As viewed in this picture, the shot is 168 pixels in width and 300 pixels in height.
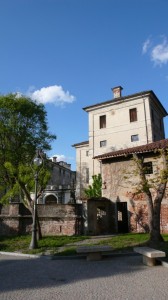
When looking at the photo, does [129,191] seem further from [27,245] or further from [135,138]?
[135,138]

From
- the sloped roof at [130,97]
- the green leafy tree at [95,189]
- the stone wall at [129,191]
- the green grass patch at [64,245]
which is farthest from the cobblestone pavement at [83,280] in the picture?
the sloped roof at [130,97]

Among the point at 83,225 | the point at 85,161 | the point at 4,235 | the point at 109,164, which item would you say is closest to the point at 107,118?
the point at 85,161

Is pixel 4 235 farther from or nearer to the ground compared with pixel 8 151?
nearer to the ground

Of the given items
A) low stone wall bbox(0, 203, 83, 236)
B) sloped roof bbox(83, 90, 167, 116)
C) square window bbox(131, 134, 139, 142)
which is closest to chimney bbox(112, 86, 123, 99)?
sloped roof bbox(83, 90, 167, 116)

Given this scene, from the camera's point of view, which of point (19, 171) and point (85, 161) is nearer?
point (19, 171)

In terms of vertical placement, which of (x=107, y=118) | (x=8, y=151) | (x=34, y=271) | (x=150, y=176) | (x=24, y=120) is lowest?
(x=34, y=271)

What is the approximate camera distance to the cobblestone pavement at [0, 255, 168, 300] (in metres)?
5.71

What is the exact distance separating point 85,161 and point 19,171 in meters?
21.3

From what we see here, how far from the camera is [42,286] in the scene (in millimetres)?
6488

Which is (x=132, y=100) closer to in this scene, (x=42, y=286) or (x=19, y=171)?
(x=19, y=171)

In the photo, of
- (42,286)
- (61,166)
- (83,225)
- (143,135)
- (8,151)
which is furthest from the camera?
(61,166)

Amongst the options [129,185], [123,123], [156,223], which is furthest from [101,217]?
[123,123]

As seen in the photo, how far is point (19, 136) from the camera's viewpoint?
2228 centimetres

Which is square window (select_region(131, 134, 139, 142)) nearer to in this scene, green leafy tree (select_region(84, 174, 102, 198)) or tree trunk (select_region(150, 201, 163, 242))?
green leafy tree (select_region(84, 174, 102, 198))
